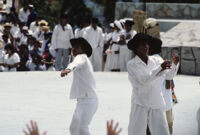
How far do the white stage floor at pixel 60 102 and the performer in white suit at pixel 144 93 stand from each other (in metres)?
2.11

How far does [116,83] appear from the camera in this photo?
14.2 meters

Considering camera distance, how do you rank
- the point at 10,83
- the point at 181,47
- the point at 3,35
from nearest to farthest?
the point at 10,83
the point at 181,47
the point at 3,35

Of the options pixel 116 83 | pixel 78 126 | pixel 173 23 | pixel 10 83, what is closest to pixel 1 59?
pixel 10 83

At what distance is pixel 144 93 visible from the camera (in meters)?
6.26

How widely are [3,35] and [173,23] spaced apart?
5.50m

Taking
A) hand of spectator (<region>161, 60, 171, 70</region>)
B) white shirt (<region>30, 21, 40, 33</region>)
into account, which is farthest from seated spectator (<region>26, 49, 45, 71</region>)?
hand of spectator (<region>161, 60, 171, 70</region>)

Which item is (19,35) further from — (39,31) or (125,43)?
(125,43)

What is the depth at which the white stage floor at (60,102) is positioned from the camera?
350 inches

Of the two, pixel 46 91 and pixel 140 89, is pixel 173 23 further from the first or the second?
pixel 140 89

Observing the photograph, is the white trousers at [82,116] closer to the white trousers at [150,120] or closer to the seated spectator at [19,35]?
the white trousers at [150,120]

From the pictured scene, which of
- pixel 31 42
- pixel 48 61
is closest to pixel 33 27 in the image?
pixel 31 42

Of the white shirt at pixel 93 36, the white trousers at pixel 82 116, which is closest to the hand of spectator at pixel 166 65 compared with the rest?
the white trousers at pixel 82 116

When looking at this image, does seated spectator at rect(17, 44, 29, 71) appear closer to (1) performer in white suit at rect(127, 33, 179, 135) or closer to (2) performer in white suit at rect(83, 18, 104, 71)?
(2) performer in white suit at rect(83, 18, 104, 71)

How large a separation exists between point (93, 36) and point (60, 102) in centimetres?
636
